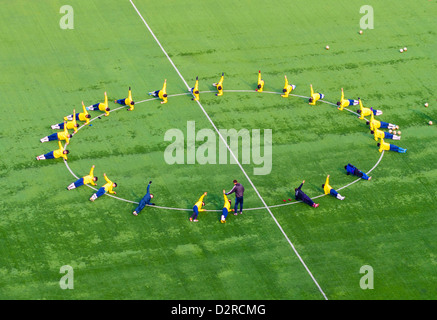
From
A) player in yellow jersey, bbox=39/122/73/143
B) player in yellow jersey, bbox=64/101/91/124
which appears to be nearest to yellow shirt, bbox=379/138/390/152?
player in yellow jersey, bbox=64/101/91/124

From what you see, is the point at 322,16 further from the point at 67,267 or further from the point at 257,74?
the point at 67,267

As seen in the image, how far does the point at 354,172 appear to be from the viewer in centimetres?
5603

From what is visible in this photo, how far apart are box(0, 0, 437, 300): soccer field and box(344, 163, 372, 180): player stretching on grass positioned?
2.27ft

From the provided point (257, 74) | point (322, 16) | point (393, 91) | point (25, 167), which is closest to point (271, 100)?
point (257, 74)

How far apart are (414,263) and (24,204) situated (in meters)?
24.1

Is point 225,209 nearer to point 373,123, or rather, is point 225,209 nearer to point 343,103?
point 373,123

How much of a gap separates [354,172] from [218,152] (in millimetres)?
9379

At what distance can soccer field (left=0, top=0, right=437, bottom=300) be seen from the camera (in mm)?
48656

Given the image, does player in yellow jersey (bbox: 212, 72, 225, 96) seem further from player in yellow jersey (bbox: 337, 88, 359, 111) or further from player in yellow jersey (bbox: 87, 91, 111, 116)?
player in yellow jersey (bbox: 337, 88, 359, 111)

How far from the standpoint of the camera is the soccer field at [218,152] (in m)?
48.7

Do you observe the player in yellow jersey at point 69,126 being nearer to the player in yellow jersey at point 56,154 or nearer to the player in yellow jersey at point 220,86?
the player in yellow jersey at point 56,154

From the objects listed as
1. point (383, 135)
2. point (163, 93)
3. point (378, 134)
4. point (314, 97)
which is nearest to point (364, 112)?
point (378, 134)

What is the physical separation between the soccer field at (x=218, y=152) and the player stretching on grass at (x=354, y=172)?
27.2 inches

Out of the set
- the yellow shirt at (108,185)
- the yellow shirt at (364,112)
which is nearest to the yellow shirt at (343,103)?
the yellow shirt at (364,112)
